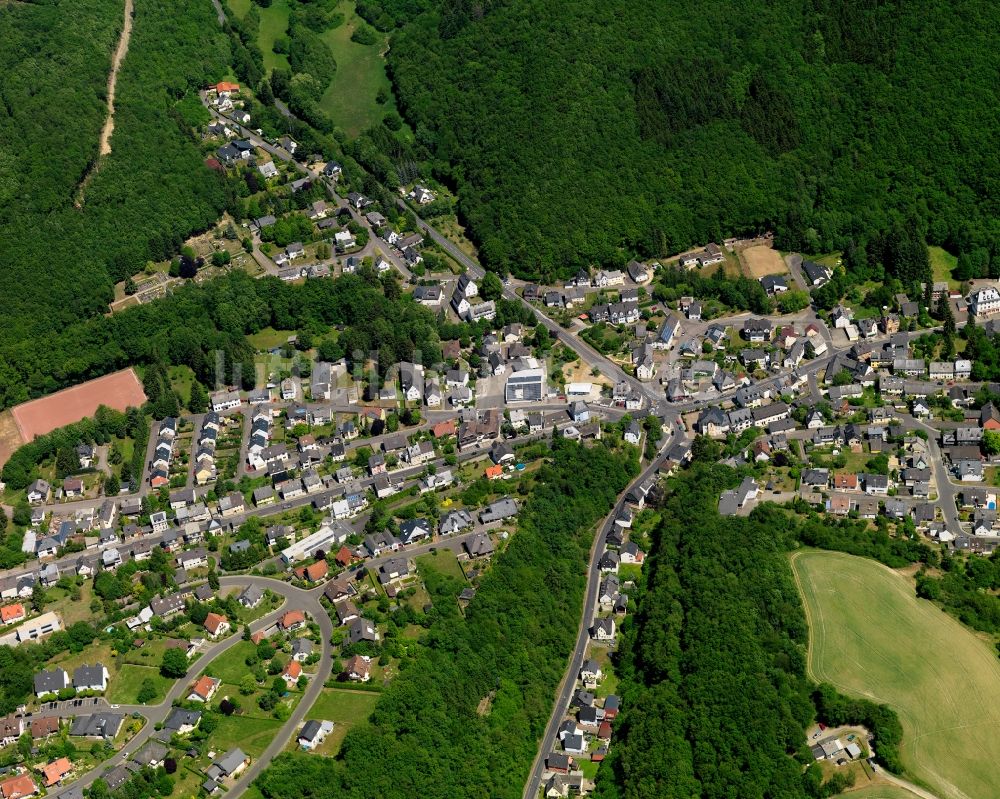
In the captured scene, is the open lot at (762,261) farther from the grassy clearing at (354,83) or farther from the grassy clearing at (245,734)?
the grassy clearing at (245,734)

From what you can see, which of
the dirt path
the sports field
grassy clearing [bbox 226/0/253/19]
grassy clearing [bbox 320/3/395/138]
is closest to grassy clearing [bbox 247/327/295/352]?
the dirt path

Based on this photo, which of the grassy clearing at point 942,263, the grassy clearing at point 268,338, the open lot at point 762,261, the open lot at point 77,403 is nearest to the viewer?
the open lot at point 77,403

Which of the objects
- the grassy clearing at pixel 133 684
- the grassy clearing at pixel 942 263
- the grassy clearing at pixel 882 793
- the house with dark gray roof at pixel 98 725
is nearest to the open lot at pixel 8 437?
the grassy clearing at pixel 133 684

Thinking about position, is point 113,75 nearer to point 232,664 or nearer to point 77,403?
point 77,403

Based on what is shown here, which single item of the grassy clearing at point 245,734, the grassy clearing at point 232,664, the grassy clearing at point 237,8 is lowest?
the grassy clearing at point 245,734

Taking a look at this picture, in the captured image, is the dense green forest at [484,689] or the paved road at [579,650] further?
the paved road at [579,650]

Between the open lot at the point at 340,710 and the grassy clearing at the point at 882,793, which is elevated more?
the open lot at the point at 340,710

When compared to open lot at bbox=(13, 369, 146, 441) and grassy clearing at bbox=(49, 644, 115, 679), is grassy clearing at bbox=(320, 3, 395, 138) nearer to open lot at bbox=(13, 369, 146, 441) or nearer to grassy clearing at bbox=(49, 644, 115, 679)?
open lot at bbox=(13, 369, 146, 441)

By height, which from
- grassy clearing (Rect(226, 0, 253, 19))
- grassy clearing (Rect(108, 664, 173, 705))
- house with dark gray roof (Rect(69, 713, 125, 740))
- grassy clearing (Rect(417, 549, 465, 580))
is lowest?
house with dark gray roof (Rect(69, 713, 125, 740))
